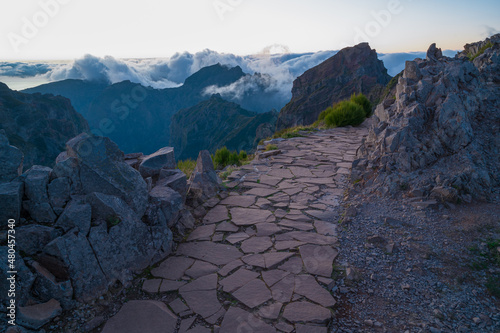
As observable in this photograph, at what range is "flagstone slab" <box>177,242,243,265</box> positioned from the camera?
3312 millimetres

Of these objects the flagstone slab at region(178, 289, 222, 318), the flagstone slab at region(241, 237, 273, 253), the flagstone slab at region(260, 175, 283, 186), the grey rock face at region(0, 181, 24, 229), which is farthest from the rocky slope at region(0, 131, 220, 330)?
the flagstone slab at region(260, 175, 283, 186)

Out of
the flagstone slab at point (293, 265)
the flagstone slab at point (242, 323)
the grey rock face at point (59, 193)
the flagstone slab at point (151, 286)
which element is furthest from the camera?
the flagstone slab at point (293, 265)

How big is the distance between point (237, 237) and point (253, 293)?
3.66ft

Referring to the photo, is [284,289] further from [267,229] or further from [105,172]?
[105,172]

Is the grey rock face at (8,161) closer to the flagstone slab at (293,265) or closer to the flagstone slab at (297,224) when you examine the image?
the flagstone slab at (293,265)

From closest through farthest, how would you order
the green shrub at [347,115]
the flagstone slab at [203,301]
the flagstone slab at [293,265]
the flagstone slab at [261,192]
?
1. the flagstone slab at [203,301]
2. the flagstone slab at [293,265]
3. the flagstone slab at [261,192]
4. the green shrub at [347,115]

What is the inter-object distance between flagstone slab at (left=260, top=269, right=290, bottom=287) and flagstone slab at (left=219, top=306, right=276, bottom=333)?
45cm

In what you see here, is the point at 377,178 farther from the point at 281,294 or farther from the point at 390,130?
the point at 281,294

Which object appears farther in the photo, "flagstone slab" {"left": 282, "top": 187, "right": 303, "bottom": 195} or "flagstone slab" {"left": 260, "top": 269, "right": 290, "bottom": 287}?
"flagstone slab" {"left": 282, "top": 187, "right": 303, "bottom": 195}

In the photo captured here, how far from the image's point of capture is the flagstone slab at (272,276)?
2.86m

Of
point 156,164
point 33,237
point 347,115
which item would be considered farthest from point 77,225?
point 347,115

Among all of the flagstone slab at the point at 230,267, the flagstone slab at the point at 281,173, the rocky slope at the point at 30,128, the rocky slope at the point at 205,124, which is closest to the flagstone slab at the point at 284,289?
the flagstone slab at the point at 230,267

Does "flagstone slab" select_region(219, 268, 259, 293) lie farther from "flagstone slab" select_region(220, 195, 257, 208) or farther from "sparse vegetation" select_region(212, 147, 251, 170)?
"sparse vegetation" select_region(212, 147, 251, 170)

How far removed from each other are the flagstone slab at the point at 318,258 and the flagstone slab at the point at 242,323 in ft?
2.83
